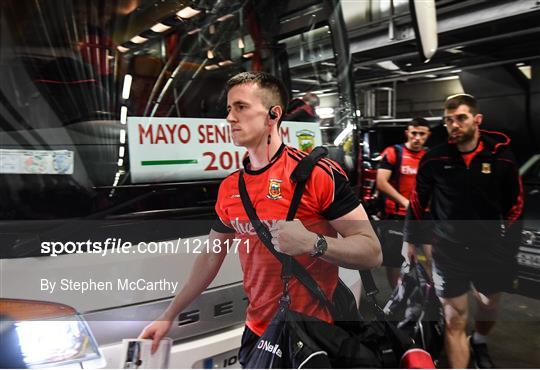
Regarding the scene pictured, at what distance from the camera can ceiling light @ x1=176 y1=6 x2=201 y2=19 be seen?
1338 mm

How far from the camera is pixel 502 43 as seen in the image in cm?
126

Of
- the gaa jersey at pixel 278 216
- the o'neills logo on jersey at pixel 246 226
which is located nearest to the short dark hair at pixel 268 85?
the gaa jersey at pixel 278 216

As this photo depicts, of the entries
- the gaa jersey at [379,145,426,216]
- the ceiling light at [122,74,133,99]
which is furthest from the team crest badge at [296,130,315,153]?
the ceiling light at [122,74,133,99]

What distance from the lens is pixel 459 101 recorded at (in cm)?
108

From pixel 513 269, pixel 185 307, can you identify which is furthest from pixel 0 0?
pixel 513 269

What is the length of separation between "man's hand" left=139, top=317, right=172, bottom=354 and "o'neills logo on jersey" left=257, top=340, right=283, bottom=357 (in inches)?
9.7

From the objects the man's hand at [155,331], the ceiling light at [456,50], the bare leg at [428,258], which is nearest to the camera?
the man's hand at [155,331]

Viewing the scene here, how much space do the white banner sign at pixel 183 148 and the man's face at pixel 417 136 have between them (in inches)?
15.3

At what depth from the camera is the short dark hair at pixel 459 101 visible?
42.2 inches

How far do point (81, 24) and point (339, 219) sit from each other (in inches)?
39.4

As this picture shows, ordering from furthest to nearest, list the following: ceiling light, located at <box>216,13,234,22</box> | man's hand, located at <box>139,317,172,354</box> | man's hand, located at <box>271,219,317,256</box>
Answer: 1. ceiling light, located at <box>216,13,234,22</box>
2. man's hand, located at <box>139,317,172,354</box>
3. man's hand, located at <box>271,219,317,256</box>

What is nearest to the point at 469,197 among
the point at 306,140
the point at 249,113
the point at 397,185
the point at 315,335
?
the point at 397,185

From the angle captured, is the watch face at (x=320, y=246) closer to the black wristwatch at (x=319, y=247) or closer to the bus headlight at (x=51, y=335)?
the black wristwatch at (x=319, y=247)

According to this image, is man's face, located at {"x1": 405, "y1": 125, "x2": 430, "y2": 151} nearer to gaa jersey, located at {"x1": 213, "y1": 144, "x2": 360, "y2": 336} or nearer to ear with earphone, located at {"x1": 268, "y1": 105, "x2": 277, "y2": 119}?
gaa jersey, located at {"x1": 213, "y1": 144, "x2": 360, "y2": 336}
